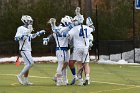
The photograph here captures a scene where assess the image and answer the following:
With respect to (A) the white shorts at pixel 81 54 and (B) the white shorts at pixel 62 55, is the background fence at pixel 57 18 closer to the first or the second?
(A) the white shorts at pixel 81 54

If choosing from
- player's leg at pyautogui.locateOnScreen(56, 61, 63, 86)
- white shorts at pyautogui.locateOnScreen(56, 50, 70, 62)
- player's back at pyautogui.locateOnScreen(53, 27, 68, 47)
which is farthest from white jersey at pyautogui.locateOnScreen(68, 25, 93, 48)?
player's leg at pyautogui.locateOnScreen(56, 61, 63, 86)

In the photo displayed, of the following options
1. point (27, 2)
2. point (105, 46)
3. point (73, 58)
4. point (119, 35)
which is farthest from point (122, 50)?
point (73, 58)

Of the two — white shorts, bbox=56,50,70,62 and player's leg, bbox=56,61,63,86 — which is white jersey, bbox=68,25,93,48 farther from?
player's leg, bbox=56,61,63,86

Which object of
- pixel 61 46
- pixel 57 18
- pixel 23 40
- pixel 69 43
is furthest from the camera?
pixel 57 18

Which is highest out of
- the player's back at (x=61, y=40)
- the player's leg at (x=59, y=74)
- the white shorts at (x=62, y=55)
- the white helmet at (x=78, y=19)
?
the white helmet at (x=78, y=19)

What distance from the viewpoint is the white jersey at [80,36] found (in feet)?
64.8

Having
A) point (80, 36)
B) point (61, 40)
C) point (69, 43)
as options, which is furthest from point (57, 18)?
point (61, 40)

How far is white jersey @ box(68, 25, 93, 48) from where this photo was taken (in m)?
19.8

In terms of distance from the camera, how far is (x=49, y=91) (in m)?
17.9

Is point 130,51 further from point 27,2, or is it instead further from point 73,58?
point 73,58

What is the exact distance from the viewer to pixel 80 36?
65.0ft

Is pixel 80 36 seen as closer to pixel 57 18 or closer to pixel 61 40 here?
pixel 61 40

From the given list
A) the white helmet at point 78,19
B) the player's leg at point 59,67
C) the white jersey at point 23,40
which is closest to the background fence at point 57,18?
the white jersey at point 23,40

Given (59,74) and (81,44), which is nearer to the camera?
Answer: (59,74)
